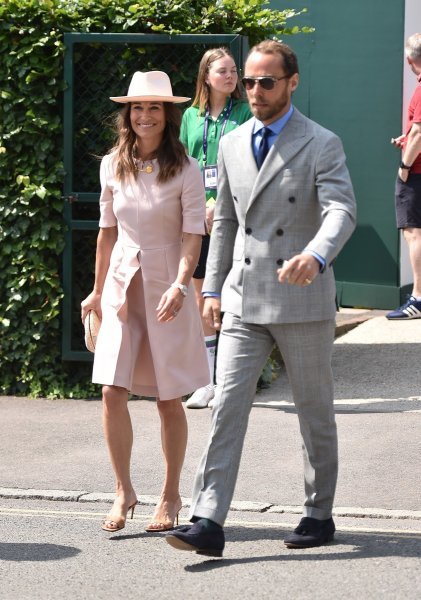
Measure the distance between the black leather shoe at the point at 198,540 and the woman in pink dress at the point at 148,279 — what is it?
693mm

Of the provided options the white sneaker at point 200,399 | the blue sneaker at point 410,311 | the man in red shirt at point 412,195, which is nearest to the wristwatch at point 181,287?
the white sneaker at point 200,399

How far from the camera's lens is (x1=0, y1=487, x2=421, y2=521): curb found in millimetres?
6676

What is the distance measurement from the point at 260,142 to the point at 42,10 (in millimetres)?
3934

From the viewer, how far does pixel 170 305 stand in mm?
6230

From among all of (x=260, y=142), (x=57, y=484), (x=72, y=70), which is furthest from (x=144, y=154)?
(x=72, y=70)

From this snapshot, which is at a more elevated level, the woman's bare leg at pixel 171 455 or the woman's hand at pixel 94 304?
the woman's hand at pixel 94 304

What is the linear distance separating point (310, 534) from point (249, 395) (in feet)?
2.25

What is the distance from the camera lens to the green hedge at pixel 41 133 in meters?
9.36

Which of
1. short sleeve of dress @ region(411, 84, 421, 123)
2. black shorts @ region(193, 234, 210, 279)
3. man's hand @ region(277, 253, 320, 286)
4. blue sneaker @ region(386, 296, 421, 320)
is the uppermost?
short sleeve of dress @ region(411, 84, 421, 123)

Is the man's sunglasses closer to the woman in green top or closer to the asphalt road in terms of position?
the asphalt road

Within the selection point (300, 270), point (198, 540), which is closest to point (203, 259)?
point (198, 540)

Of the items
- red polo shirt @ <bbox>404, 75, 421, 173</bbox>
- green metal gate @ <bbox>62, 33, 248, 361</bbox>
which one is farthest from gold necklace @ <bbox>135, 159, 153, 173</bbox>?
red polo shirt @ <bbox>404, 75, 421, 173</bbox>

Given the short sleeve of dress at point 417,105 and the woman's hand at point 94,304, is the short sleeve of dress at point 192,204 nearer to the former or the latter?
the woman's hand at point 94,304

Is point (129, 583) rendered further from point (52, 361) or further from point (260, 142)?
point (52, 361)
